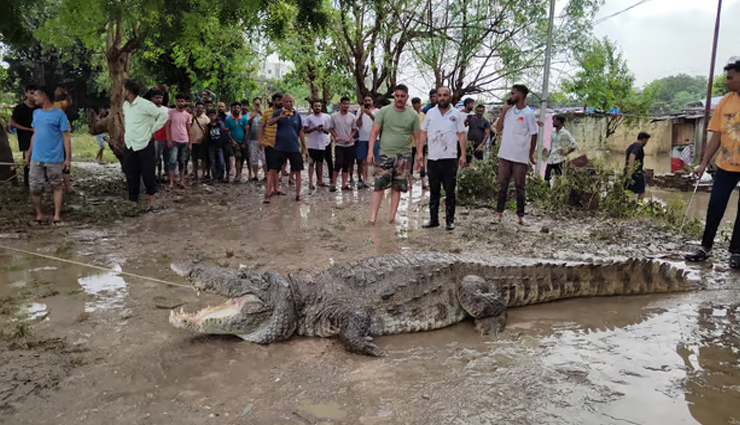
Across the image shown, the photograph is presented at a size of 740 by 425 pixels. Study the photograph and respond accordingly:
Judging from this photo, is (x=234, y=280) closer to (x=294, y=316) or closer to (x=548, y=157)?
(x=294, y=316)

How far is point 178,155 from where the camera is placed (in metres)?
10.4

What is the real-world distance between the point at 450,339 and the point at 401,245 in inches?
96.5

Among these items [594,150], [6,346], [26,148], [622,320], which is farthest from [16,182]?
[594,150]

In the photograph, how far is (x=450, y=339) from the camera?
11.9 ft

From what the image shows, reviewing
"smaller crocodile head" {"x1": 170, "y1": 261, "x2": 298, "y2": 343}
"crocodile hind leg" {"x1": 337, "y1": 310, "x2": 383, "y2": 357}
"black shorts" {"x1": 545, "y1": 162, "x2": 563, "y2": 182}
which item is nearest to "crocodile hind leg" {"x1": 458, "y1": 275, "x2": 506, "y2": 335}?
"crocodile hind leg" {"x1": 337, "y1": 310, "x2": 383, "y2": 357}

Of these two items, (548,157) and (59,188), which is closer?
(59,188)

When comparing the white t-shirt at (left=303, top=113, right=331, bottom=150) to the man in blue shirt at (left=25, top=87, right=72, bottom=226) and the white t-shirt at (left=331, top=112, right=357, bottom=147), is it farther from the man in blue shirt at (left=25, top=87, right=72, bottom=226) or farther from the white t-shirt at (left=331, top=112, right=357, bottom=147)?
the man in blue shirt at (left=25, top=87, right=72, bottom=226)

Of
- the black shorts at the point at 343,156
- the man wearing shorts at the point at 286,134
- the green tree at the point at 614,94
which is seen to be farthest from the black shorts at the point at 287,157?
the green tree at the point at 614,94

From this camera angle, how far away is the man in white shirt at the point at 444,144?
262 inches

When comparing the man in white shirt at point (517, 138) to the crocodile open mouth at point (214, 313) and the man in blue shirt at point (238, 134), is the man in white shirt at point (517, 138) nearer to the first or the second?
the crocodile open mouth at point (214, 313)

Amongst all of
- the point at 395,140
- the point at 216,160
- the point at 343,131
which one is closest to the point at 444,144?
the point at 395,140

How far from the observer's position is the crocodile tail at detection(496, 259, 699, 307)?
14.1 feet

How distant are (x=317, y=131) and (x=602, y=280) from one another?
274 inches

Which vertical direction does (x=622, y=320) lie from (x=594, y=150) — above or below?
below
